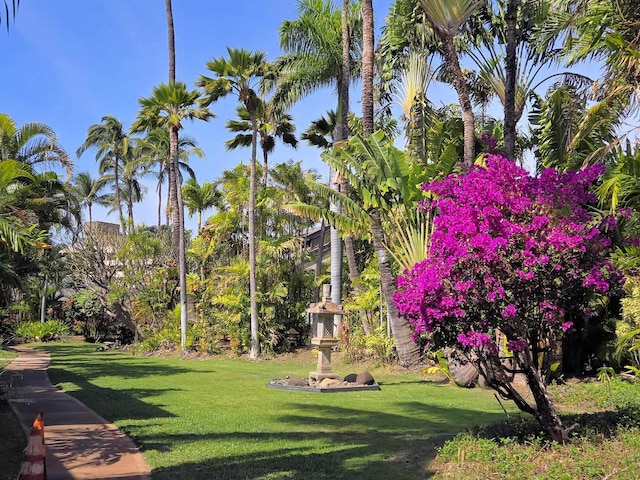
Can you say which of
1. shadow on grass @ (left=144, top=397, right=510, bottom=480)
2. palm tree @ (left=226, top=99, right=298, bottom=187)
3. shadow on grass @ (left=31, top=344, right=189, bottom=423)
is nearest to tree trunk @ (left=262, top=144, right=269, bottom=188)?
palm tree @ (left=226, top=99, right=298, bottom=187)

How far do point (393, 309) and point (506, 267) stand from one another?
11.1m

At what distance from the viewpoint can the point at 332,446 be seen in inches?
323

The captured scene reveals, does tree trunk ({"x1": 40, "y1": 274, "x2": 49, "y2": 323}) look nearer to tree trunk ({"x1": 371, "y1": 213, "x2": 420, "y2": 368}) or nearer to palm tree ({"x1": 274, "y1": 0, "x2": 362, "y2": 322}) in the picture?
palm tree ({"x1": 274, "y1": 0, "x2": 362, "y2": 322})

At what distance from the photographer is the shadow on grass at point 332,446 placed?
6.70 m

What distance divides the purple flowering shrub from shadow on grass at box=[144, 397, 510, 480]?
158 cm

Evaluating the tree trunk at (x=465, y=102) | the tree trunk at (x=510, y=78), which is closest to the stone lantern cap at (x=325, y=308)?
the tree trunk at (x=465, y=102)

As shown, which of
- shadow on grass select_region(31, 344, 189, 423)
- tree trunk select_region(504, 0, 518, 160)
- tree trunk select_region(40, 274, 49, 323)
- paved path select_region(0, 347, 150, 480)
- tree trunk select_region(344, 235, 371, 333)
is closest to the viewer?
paved path select_region(0, 347, 150, 480)

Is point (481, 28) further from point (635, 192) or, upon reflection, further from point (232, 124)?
point (232, 124)

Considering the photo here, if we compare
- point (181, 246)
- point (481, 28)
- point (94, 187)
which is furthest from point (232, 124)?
point (94, 187)

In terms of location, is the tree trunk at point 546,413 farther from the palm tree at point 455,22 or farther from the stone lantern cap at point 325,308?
the stone lantern cap at point 325,308

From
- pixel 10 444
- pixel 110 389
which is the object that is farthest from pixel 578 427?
pixel 110 389

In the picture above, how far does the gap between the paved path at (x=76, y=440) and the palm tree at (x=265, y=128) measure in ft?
46.5

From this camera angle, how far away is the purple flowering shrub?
21.3ft

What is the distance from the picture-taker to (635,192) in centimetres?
1103
